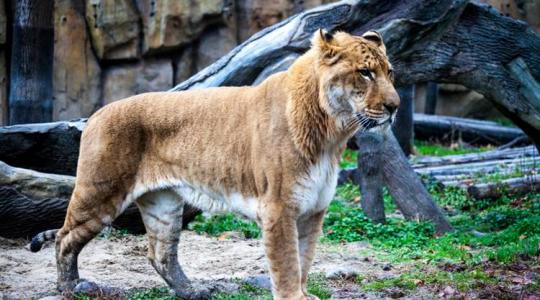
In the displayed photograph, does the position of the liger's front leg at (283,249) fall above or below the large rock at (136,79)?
above

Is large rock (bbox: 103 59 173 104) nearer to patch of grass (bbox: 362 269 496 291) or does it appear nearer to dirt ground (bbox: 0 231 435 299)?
dirt ground (bbox: 0 231 435 299)


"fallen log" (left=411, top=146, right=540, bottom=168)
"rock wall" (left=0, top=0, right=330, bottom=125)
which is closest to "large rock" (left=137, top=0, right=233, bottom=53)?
"rock wall" (left=0, top=0, right=330, bottom=125)

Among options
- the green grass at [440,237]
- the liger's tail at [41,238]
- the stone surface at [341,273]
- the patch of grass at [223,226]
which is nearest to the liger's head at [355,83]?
the green grass at [440,237]

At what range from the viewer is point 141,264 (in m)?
8.09

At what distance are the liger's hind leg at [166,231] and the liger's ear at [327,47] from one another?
1867 millimetres

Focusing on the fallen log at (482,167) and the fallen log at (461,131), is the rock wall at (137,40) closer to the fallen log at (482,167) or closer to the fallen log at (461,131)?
the fallen log at (461,131)

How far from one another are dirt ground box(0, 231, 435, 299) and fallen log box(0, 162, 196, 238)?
194 mm

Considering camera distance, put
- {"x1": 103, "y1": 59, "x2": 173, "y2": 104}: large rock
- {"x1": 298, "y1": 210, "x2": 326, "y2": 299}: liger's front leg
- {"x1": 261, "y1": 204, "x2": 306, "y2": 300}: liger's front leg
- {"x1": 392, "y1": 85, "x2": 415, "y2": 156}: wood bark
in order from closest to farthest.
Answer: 1. {"x1": 261, "y1": 204, "x2": 306, "y2": 300}: liger's front leg
2. {"x1": 298, "y1": 210, "x2": 326, "y2": 299}: liger's front leg
3. {"x1": 392, "y1": 85, "x2": 415, "y2": 156}: wood bark
4. {"x1": 103, "y1": 59, "x2": 173, "y2": 104}: large rock

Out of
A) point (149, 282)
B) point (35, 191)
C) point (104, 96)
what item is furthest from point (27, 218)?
point (104, 96)

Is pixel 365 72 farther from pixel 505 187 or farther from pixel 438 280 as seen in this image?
pixel 505 187

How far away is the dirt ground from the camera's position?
7.19 m

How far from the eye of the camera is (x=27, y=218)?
842cm

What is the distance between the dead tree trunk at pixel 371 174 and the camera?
30.7 feet

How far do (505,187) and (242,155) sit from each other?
6.10 metres
